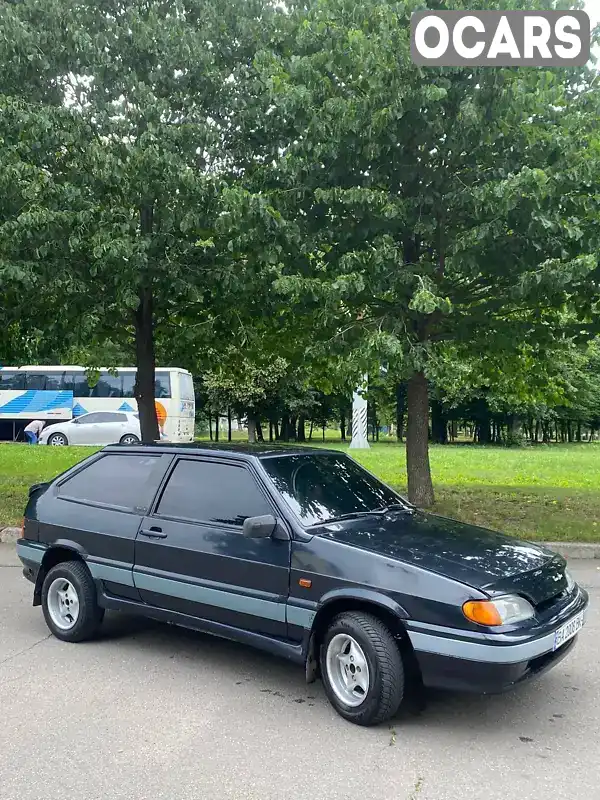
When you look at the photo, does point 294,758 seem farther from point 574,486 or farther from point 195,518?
point 574,486

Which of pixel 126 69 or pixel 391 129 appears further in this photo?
pixel 126 69

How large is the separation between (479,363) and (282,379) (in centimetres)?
2623

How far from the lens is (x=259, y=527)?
14.3 ft

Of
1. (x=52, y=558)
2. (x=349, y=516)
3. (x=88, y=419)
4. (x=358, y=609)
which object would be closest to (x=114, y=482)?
(x=52, y=558)

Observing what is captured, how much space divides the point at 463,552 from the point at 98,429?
27.3 metres

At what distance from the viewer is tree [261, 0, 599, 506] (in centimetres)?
798

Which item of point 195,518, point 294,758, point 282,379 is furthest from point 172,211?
point 282,379

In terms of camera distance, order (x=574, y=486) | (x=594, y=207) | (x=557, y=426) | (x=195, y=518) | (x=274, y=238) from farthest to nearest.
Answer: (x=557, y=426) < (x=574, y=486) < (x=274, y=238) < (x=594, y=207) < (x=195, y=518)

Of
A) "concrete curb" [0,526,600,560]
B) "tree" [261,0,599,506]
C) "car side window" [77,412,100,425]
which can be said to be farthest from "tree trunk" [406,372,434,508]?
"car side window" [77,412,100,425]

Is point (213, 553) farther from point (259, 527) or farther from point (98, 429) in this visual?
point (98, 429)

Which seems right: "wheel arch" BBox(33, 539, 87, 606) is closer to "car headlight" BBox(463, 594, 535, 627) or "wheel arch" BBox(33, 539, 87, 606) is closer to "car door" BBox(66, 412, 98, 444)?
"car headlight" BBox(463, 594, 535, 627)

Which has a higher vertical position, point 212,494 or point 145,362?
point 145,362

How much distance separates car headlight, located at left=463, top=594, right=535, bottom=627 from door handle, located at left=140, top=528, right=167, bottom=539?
2.25 metres

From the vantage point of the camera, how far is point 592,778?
11.2ft
